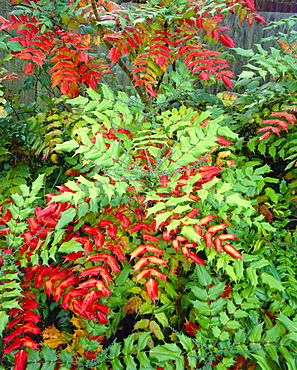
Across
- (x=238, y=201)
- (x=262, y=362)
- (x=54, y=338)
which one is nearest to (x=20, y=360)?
(x=54, y=338)

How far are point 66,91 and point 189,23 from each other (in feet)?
2.81

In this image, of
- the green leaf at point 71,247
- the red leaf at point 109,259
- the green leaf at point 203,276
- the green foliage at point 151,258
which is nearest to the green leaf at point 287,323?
the green foliage at point 151,258

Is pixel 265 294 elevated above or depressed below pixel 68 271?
below

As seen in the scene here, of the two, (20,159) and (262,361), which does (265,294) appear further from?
(20,159)

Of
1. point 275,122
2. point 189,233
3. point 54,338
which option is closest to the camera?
point 189,233

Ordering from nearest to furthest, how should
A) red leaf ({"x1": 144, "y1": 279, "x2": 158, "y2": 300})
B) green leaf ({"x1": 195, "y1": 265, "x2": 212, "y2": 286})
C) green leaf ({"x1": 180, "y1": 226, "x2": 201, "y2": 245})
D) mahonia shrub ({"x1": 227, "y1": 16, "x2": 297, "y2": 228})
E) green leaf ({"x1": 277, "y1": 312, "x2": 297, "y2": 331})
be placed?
green leaf ({"x1": 180, "y1": 226, "x2": 201, "y2": 245})
red leaf ({"x1": 144, "y1": 279, "x2": 158, "y2": 300})
green leaf ({"x1": 277, "y1": 312, "x2": 297, "y2": 331})
green leaf ({"x1": 195, "y1": 265, "x2": 212, "y2": 286})
mahonia shrub ({"x1": 227, "y1": 16, "x2": 297, "y2": 228})

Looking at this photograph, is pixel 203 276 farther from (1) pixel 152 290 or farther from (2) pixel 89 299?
(2) pixel 89 299

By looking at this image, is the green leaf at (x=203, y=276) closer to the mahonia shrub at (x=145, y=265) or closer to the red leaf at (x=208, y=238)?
the mahonia shrub at (x=145, y=265)

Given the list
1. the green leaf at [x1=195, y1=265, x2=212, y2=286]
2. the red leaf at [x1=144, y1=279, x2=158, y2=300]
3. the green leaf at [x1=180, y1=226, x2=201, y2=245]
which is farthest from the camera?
the green leaf at [x1=195, y1=265, x2=212, y2=286]

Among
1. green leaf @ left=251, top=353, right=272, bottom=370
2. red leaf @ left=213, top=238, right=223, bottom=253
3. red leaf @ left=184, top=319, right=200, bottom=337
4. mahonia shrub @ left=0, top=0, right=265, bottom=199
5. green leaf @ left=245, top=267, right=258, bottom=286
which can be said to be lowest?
red leaf @ left=184, top=319, right=200, bottom=337

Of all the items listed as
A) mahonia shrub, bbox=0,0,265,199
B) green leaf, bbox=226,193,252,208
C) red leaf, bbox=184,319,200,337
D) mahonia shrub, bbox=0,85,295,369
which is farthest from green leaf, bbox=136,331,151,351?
mahonia shrub, bbox=0,0,265,199

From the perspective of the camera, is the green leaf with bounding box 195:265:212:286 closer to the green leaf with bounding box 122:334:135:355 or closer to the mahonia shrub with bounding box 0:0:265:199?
the green leaf with bounding box 122:334:135:355

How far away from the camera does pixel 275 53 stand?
1.84 meters

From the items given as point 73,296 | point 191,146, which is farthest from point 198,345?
point 191,146
